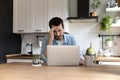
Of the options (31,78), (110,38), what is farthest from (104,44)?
(31,78)

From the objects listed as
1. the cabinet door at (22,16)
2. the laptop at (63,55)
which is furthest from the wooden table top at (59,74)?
the cabinet door at (22,16)

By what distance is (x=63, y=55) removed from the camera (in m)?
2.35

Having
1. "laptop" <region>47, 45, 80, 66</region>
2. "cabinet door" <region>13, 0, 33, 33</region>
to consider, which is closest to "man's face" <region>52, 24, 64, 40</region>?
"laptop" <region>47, 45, 80, 66</region>

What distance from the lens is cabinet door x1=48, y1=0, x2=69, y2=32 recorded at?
4391 mm

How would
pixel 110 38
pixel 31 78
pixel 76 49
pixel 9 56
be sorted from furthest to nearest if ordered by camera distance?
pixel 110 38 → pixel 9 56 → pixel 76 49 → pixel 31 78

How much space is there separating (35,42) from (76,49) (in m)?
2.56

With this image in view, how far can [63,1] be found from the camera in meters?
4.41

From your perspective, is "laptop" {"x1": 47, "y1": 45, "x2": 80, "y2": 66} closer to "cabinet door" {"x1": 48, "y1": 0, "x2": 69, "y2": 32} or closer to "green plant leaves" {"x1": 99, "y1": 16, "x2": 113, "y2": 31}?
"cabinet door" {"x1": 48, "y1": 0, "x2": 69, "y2": 32}

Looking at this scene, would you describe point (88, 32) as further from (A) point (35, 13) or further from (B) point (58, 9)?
(A) point (35, 13)

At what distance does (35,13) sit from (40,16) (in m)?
0.12

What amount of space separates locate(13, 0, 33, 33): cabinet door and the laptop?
87.3 inches

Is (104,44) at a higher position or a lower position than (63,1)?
lower

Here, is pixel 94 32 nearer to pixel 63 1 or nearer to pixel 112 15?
pixel 112 15

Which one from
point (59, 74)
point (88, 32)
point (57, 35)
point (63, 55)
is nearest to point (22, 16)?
point (88, 32)
